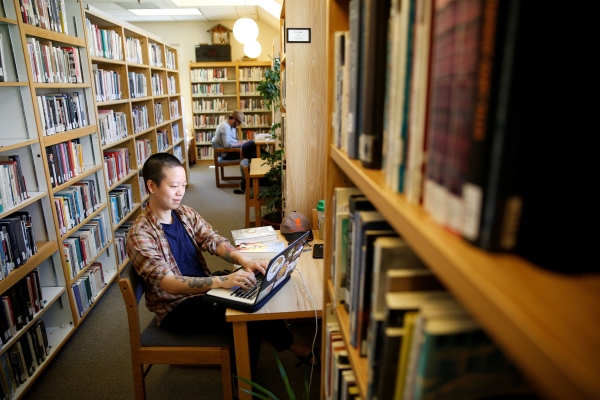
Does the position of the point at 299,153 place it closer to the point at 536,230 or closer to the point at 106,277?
the point at 106,277

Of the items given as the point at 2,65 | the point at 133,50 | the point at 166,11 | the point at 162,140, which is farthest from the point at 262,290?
the point at 166,11

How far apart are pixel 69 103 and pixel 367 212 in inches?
103

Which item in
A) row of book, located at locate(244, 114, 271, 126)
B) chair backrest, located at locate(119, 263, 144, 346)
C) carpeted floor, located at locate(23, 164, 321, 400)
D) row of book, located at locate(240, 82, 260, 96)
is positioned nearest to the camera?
chair backrest, located at locate(119, 263, 144, 346)

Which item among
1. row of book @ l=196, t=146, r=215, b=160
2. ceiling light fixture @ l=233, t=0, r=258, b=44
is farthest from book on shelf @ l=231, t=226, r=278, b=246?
row of book @ l=196, t=146, r=215, b=160

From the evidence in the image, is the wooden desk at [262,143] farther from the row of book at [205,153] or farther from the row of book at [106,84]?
the row of book at [205,153]

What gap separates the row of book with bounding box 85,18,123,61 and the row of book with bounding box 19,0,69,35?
0.26 meters

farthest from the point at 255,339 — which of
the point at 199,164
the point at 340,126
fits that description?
the point at 199,164

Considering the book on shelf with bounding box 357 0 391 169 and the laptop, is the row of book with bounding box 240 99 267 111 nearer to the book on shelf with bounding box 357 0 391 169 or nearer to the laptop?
the laptop

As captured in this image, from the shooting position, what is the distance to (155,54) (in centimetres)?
479

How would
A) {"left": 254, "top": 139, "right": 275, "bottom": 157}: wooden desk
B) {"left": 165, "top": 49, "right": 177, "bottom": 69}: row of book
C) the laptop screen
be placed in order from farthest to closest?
{"left": 165, "top": 49, "right": 177, "bottom": 69}: row of book → {"left": 254, "top": 139, "right": 275, "bottom": 157}: wooden desk → the laptop screen

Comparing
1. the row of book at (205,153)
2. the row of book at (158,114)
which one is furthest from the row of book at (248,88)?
the row of book at (158,114)

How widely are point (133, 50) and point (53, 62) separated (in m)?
1.79

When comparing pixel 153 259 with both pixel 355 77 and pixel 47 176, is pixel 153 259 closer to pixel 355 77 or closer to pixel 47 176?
pixel 47 176

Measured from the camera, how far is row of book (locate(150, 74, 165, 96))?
4652 mm
